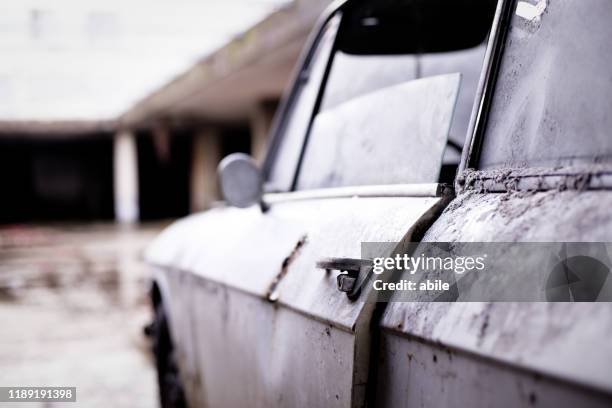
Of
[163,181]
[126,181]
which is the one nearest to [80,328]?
[126,181]

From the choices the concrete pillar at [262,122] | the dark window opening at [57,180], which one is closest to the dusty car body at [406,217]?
the concrete pillar at [262,122]

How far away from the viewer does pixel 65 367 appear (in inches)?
180

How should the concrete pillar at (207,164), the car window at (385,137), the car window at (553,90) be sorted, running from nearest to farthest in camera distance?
the car window at (553,90) < the car window at (385,137) < the concrete pillar at (207,164)

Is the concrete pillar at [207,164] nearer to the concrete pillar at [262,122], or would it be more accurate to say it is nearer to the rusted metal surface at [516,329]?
the concrete pillar at [262,122]

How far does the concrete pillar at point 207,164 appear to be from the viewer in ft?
77.2

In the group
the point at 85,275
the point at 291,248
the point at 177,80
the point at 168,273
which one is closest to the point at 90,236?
the point at 177,80

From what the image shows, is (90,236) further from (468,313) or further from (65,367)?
(468,313)

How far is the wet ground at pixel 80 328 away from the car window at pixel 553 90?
3166 millimetres

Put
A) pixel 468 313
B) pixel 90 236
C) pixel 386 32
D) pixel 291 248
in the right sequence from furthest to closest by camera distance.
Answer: pixel 90 236 < pixel 386 32 < pixel 291 248 < pixel 468 313

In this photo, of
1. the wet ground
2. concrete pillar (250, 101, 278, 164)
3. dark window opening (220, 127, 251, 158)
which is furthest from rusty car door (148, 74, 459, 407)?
dark window opening (220, 127, 251, 158)

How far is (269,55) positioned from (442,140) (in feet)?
33.4

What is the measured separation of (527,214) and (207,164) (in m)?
23.1

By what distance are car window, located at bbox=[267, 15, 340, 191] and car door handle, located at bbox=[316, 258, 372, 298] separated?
1.05 meters

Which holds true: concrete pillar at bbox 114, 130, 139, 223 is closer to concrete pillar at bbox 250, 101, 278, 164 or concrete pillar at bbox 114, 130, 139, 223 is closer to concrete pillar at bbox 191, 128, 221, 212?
concrete pillar at bbox 191, 128, 221, 212
